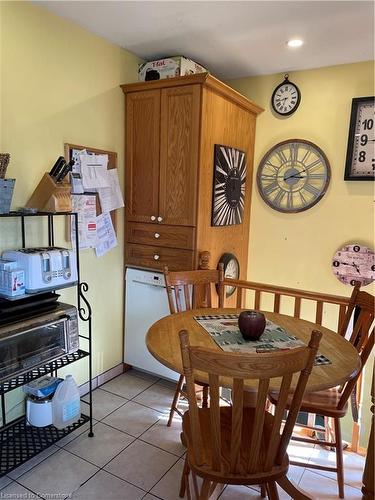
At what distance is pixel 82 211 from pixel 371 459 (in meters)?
2.09

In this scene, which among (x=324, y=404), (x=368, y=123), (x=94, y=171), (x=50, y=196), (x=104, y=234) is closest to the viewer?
(x=324, y=404)

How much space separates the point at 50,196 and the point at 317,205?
7.01 ft

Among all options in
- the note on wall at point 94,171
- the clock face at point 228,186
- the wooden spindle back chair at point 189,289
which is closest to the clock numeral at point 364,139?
the clock face at point 228,186

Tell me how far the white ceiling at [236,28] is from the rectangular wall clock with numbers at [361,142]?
350mm

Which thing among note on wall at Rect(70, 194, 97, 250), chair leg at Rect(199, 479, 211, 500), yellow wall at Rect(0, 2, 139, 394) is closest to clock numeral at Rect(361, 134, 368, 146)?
yellow wall at Rect(0, 2, 139, 394)

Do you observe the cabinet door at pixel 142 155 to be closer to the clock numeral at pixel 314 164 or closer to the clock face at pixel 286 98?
the clock face at pixel 286 98

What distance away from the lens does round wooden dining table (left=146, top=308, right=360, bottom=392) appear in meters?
1.42

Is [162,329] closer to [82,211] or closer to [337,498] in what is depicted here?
[82,211]

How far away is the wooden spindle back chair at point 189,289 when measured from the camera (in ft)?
7.80

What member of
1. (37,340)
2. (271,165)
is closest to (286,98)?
(271,165)

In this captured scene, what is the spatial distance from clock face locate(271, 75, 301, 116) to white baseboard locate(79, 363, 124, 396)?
2554 millimetres

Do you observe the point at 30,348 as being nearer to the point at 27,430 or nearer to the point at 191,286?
the point at 27,430

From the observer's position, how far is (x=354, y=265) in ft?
9.81

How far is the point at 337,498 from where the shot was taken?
74.9 inches
